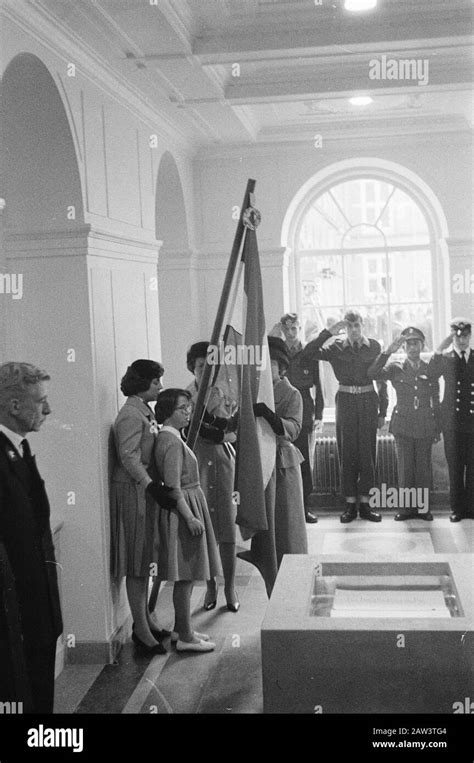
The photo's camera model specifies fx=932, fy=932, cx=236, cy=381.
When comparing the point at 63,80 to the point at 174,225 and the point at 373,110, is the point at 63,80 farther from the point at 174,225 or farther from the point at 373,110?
the point at 373,110

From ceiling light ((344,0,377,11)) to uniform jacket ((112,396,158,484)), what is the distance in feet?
6.19

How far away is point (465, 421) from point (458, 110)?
6.83 ft

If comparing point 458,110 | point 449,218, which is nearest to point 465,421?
point 449,218

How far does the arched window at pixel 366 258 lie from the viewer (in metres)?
7.06

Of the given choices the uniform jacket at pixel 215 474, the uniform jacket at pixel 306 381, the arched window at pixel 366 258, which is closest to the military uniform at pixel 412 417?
the uniform jacket at pixel 306 381

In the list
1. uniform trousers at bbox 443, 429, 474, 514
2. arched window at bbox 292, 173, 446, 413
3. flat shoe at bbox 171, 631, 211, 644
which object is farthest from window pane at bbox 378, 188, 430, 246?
flat shoe at bbox 171, 631, 211, 644

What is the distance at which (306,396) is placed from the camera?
6.29 metres

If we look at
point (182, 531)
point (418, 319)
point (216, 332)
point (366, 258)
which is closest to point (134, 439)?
point (182, 531)

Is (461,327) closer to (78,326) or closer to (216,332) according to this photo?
(216,332)

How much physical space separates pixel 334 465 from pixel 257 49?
3.38 m

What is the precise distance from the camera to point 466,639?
261 cm

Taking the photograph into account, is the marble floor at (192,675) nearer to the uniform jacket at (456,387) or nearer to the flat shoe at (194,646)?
the flat shoe at (194,646)

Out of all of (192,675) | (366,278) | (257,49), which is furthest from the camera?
(366,278)

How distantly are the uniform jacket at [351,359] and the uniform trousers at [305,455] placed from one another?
1.37ft
